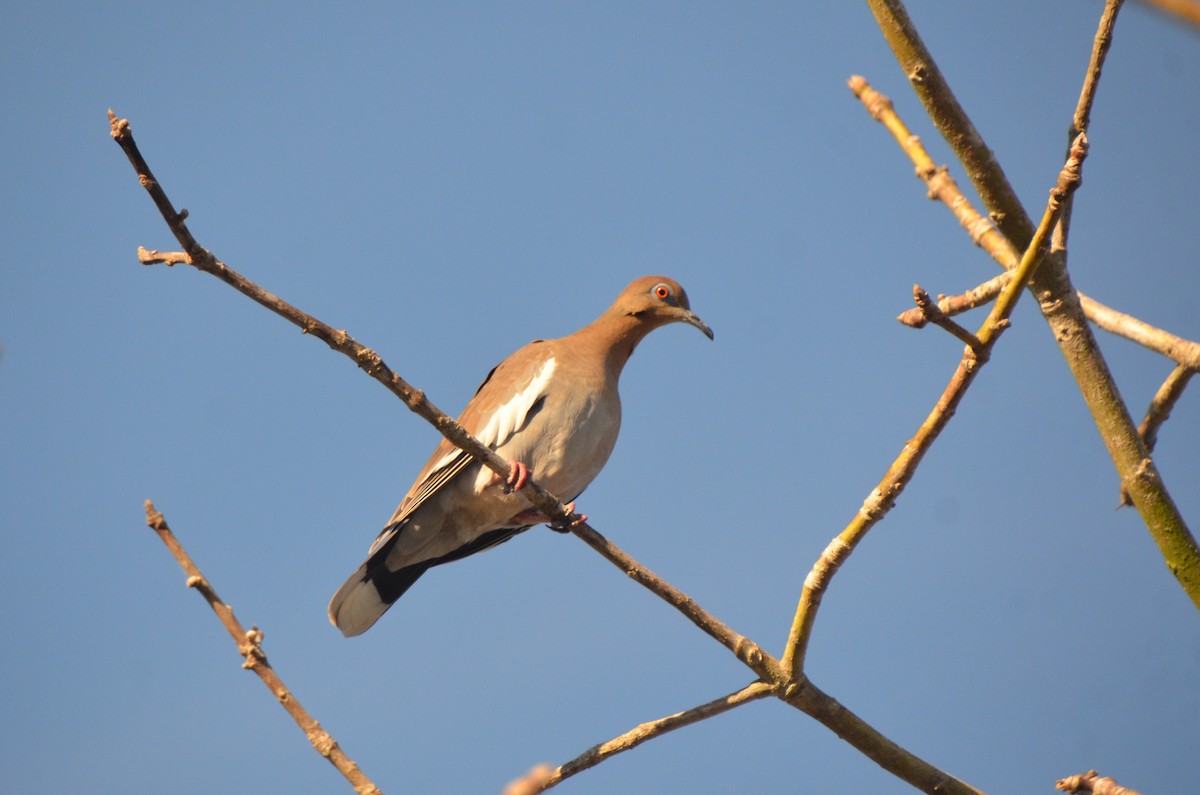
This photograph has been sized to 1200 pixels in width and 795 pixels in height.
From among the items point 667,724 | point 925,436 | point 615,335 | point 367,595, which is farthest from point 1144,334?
point 367,595

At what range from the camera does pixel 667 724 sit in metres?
3.48

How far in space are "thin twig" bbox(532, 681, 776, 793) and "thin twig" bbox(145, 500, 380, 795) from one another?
2.31ft

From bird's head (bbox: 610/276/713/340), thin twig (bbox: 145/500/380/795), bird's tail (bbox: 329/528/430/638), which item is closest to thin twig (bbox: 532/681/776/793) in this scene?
thin twig (bbox: 145/500/380/795)

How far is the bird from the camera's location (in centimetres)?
584

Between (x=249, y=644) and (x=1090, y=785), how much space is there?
2.17 m

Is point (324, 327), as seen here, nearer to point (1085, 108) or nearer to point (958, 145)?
point (958, 145)

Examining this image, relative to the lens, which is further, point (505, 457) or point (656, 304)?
point (656, 304)

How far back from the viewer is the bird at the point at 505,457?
230 inches

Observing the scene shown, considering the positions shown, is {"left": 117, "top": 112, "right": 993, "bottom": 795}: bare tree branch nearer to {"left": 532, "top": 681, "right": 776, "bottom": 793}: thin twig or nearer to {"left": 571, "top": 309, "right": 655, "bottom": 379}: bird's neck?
{"left": 532, "top": 681, "right": 776, "bottom": 793}: thin twig

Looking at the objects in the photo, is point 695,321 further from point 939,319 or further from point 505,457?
point 939,319

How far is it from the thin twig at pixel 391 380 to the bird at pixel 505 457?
160 cm

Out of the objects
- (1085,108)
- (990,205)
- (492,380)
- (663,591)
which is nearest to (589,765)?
(663,591)

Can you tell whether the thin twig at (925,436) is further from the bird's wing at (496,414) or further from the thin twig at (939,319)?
the bird's wing at (496,414)

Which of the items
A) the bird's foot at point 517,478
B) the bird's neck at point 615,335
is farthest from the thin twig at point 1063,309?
the bird's neck at point 615,335
